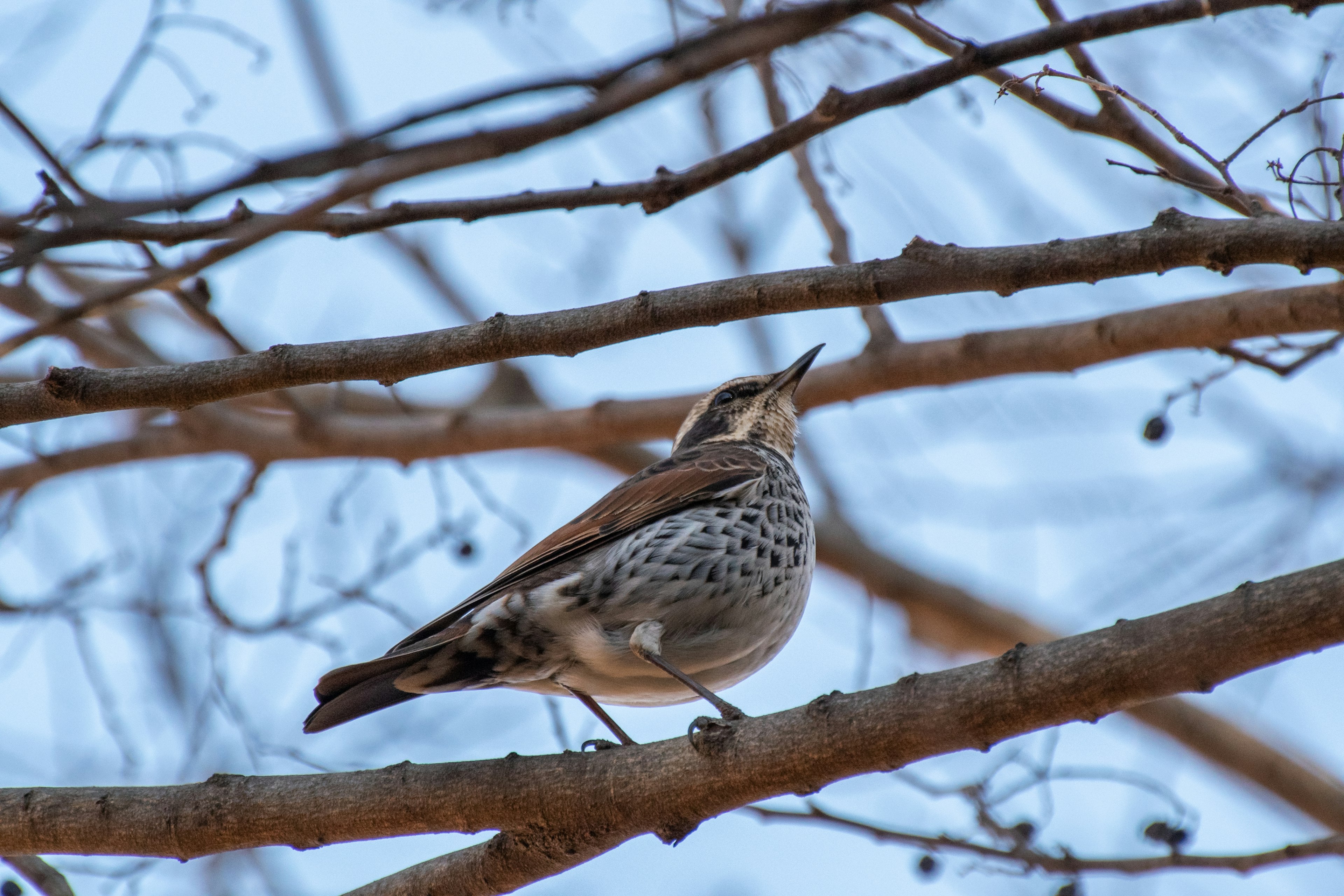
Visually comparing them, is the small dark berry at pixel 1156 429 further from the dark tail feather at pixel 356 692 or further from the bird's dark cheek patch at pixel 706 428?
the dark tail feather at pixel 356 692

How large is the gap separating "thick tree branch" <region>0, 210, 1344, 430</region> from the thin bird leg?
1.36m

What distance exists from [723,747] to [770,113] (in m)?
3.87

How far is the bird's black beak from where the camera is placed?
255 inches

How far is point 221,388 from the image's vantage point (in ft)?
12.0

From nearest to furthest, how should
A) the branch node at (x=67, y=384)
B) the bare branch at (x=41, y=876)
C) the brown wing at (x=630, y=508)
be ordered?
the branch node at (x=67, y=384)
the bare branch at (x=41, y=876)
the brown wing at (x=630, y=508)

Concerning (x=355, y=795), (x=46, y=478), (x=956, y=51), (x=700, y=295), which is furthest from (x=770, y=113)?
(x=46, y=478)

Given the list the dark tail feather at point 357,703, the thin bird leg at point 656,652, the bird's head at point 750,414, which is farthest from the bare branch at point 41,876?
the bird's head at point 750,414

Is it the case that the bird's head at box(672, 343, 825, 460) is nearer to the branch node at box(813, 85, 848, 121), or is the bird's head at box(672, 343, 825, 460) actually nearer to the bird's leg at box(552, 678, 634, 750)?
the bird's leg at box(552, 678, 634, 750)

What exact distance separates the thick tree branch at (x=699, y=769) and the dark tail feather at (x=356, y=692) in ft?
1.16

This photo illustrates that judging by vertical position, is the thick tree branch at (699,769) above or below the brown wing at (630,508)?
below

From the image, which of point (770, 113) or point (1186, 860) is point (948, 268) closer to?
point (1186, 860)

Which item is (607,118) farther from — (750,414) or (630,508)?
(750,414)

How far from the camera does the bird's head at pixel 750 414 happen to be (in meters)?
6.68

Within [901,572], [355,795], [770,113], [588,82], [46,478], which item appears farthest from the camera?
[901,572]
